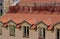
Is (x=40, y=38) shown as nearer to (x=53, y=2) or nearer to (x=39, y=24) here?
(x=39, y=24)

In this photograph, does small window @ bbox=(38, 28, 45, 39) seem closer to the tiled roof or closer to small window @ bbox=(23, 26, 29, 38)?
the tiled roof

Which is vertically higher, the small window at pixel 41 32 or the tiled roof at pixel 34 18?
the tiled roof at pixel 34 18

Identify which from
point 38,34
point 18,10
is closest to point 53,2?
point 18,10

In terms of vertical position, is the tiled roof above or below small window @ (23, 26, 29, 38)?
above

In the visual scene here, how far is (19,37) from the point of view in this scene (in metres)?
24.9

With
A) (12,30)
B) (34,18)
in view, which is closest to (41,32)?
(34,18)

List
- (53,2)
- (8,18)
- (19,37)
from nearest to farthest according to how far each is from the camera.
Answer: (19,37) → (8,18) → (53,2)

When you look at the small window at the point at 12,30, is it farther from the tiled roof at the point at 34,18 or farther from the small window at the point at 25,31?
the small window at the point at 25,31

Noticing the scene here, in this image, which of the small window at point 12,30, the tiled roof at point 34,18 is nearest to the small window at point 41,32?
the tiled roof at point 34,18

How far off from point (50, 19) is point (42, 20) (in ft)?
2.57

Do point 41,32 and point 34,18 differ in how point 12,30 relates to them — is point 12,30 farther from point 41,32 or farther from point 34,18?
point 41,32

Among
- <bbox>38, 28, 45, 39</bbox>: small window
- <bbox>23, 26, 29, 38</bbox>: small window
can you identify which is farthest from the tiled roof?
<bbox>23, 26, 29, 38</bbox>: small window

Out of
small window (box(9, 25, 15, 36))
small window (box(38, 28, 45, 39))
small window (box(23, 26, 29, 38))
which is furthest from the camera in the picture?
small window (box(9, 25, 15, 36))

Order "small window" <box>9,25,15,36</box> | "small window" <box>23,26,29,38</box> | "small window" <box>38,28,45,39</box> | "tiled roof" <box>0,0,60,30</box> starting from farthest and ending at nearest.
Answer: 1. "small window" <box>9,25,15,36</box>
2. "small window" <box>23,26,29,38</box>
3. "small window" <box>38,28,45,39</box>
4. "tiled roof" <box>0,0,60,30</box>
